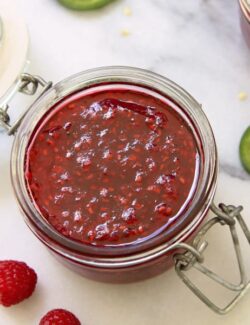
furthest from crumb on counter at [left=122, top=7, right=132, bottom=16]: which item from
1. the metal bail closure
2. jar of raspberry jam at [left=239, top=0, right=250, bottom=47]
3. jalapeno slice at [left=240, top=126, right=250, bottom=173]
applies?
the metal bail closure

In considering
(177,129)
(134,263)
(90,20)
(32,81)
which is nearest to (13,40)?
(32,81)

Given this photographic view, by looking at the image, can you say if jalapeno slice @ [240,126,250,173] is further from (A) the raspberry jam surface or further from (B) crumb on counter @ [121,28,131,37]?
(B) crumb on counter @ [121,28,131,37]

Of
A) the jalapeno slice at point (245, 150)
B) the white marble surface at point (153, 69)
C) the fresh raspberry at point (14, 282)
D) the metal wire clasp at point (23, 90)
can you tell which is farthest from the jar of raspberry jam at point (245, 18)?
the fresh raspberry at point (14, 282)

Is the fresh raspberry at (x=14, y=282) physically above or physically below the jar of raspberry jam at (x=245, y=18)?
below

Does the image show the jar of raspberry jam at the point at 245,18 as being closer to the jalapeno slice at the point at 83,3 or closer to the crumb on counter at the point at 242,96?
the crumb on counter at the point at 242,96

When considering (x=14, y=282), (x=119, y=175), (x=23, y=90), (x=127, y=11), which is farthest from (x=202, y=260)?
(x=127, y=11)
